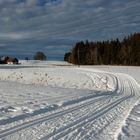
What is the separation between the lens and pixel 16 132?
776 centimetres

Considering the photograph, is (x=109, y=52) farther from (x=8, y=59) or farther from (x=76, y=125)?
(x=76, y=125)

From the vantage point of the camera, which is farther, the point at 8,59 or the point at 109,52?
the point at 8,59

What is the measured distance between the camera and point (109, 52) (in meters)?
127

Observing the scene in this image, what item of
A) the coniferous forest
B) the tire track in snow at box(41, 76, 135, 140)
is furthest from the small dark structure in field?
the tire track in snow at box(41, 76, 135, 140)

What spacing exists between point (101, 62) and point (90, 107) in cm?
11865

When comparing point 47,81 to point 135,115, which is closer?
point 135,115

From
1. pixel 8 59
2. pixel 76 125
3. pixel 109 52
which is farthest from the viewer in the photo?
pixel 8 59

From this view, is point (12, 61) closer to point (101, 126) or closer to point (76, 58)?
point (76, 58)

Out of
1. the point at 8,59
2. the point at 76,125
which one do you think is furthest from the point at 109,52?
the point at 76,125

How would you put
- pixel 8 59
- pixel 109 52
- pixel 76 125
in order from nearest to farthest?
1. pixel 76 125
2. pixel 109 52
3. pixel 8 59

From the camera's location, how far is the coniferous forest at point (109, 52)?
11607 cm

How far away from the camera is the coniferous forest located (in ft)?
381

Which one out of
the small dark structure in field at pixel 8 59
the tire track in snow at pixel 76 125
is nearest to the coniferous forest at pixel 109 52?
the small dark structure in field at pixel 8 59

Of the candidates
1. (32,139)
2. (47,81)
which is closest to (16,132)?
(32,139)
